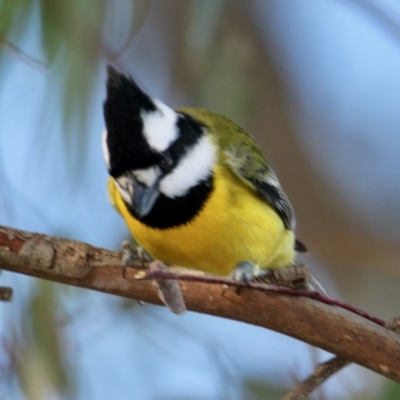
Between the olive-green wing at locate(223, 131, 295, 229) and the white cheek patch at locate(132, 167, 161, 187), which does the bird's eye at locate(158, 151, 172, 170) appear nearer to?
the white cheek patch at locate(132, 167, 161, 187)

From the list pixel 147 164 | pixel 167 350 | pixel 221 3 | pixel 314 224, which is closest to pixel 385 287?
pixel 314 224

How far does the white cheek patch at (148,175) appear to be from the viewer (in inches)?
46.2

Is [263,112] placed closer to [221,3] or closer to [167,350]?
[221,3]

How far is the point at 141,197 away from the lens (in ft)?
3.90

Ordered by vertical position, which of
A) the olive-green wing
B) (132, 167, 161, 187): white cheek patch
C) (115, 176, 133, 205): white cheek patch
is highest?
the olive-green wing

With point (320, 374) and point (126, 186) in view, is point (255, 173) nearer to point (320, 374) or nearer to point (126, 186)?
point (126, 186)

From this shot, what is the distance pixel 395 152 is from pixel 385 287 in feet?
1.66

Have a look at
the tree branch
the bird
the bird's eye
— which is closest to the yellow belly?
the bird

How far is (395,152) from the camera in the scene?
7.97 ft

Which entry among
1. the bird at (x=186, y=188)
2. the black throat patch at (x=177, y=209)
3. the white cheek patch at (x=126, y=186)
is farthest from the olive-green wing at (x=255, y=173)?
the white cheek patch at (x=126, y=186)

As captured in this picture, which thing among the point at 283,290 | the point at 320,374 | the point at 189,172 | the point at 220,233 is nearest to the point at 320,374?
Result: the point at 320,374

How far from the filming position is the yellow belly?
1257mm

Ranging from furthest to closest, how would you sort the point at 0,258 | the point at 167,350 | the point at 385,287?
the point at 385,287
the point at 167,350
the point at 0,258

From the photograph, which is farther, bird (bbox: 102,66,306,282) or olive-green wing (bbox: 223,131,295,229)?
olive-green wing (bbox: 223,131,295,229)
